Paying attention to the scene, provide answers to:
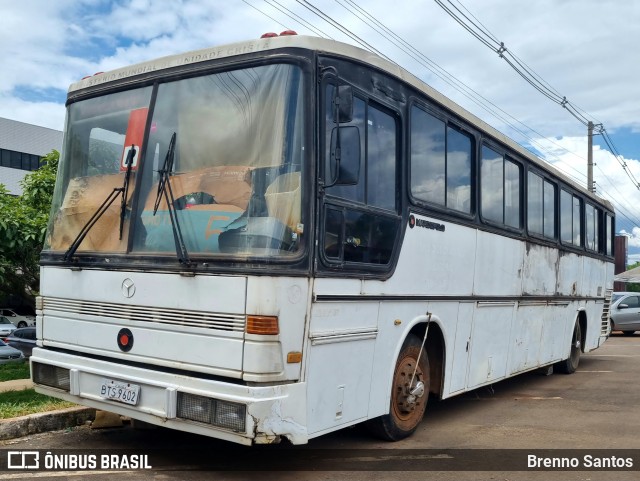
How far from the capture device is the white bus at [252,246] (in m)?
4.98

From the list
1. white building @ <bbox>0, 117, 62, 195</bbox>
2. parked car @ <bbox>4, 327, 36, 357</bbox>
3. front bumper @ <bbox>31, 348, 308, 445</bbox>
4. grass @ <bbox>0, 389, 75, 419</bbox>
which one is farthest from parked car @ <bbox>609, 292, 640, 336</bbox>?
white building @ <bbox>0, 117, 62, 195</bbox>

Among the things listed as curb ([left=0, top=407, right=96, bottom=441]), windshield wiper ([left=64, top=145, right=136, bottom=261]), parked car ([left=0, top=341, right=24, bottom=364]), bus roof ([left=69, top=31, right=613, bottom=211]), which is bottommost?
parked car ([left=0, top=341, right=24, bottom=364])

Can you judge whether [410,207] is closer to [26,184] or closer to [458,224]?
[458,224]

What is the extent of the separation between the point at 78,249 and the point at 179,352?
147 centimetres

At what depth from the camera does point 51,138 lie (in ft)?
160

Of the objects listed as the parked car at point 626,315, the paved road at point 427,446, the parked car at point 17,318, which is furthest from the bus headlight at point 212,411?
the parked car at point 17,318

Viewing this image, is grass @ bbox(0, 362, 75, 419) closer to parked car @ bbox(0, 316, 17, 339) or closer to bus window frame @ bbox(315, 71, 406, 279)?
bus window frame @ bbox(315, 71, 406, 279)

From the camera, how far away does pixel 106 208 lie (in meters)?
5.77

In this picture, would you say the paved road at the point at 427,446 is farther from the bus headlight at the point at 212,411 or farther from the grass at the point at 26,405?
the bus headlight at the point at 212,411

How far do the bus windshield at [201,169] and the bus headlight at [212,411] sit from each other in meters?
1.06

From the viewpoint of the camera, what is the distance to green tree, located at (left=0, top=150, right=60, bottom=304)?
12.6 metres

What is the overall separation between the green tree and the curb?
5856 millimetres

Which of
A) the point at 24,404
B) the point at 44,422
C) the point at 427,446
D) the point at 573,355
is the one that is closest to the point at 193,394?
the point at 44,422

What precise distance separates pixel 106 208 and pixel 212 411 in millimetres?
1983
